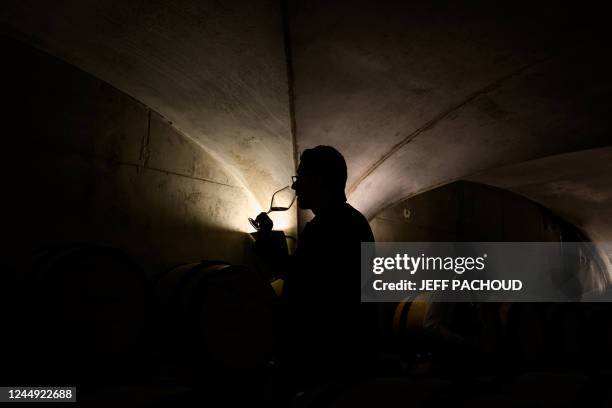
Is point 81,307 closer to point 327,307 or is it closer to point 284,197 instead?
point 327,307

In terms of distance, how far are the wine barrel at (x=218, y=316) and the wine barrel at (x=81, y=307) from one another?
29 centimetres

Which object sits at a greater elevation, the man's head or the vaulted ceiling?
the vaulted ceiling

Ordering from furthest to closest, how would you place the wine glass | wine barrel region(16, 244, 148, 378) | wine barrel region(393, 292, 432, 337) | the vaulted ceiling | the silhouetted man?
wine barrel region(393, 292, 432, 337), the wine glass, the vaulted ceiling, wine barrel region(16, 244, 148, 378), the silhouetted man

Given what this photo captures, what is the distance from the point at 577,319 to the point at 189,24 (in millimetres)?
5520

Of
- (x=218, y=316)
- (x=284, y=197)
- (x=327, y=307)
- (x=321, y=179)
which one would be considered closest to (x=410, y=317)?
(x=284, y=197)

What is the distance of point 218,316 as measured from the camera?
330cm

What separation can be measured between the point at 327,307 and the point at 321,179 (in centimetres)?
52

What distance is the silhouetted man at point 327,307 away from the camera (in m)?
1.66

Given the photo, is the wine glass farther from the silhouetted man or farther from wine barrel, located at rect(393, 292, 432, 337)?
the silhouetted man

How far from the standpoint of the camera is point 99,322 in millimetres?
2811

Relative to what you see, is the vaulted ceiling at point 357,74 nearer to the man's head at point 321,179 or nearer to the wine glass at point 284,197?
the wine glass at point 284,197

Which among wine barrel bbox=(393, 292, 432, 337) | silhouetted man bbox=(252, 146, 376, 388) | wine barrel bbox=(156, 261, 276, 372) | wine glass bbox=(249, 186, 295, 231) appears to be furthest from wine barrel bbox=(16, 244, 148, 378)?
wine barrel bbox=(393, 292, 432, 337)

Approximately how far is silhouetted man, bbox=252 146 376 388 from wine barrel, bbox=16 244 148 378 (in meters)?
1.44

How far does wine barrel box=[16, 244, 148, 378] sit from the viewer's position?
2.56 metres
